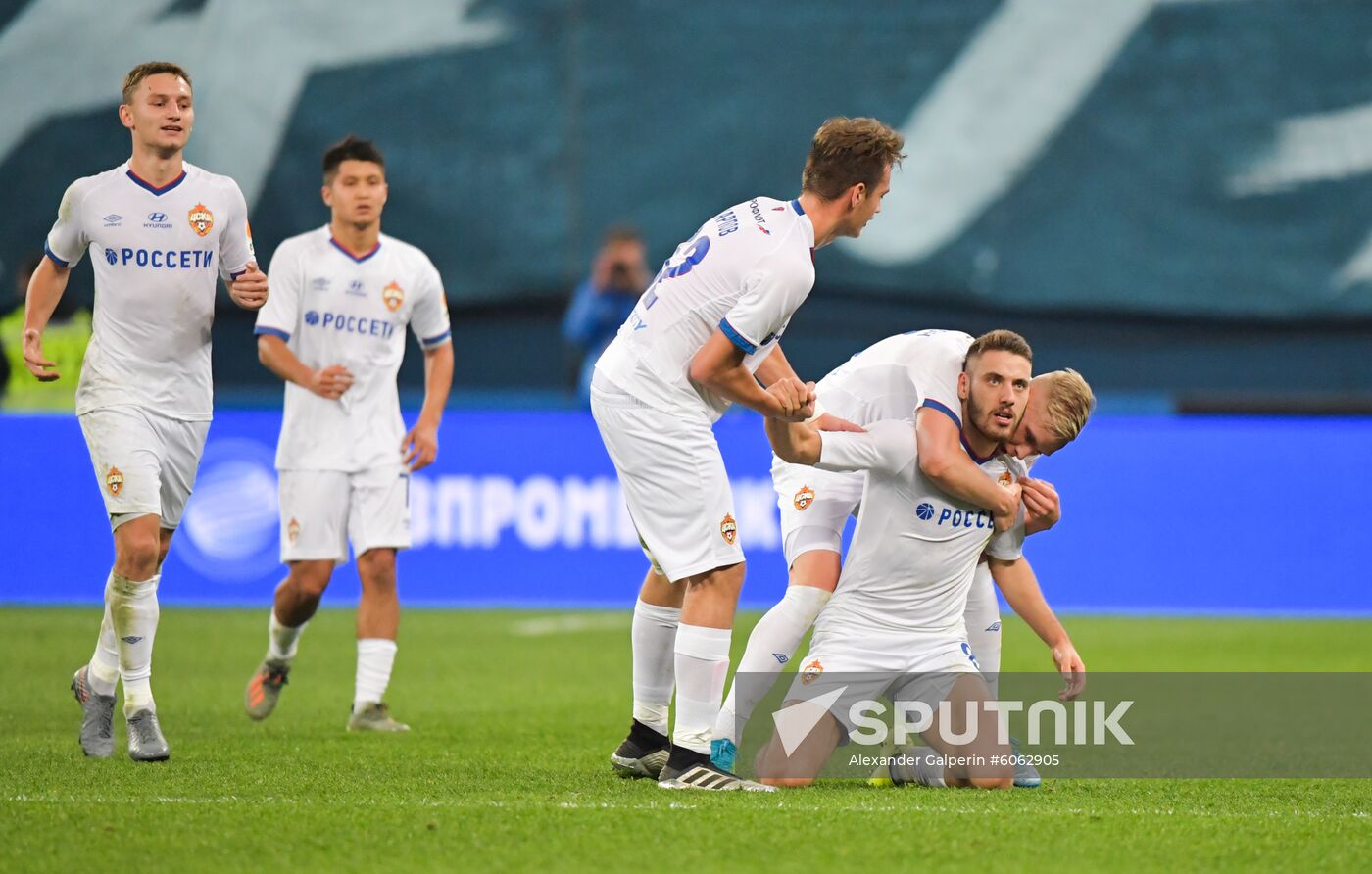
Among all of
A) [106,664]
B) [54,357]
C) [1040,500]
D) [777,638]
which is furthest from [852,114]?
[106,664]

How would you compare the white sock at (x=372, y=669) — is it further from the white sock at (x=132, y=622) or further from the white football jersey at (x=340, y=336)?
the white sock at (x=132, y=622)

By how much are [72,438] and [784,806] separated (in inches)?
314

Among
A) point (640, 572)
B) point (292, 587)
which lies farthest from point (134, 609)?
point (640, 572)

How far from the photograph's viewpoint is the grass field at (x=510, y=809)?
4.12m

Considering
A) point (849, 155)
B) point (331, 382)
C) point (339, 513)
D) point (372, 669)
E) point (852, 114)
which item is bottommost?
point (372, 669)

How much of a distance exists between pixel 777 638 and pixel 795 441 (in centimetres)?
72

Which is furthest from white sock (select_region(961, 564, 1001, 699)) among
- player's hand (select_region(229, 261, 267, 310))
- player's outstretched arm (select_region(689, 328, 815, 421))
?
player's hand (select_region(229, 261, 267, 310))

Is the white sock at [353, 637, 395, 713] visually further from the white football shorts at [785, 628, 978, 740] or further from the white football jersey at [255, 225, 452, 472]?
the white football shorts at [785, 628, 978, 740]

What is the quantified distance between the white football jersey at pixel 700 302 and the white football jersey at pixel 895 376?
23.3 inches

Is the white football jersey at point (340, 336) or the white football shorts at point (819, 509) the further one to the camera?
the white football jersey at point (340, 336)

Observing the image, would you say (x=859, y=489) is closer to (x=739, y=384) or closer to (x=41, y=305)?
(x=739, y=384)

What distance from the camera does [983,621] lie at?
582 cm

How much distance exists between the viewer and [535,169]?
14750mm

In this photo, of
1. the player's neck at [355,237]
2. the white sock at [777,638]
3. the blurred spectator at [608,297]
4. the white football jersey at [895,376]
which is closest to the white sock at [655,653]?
the white sock at [777,638]
